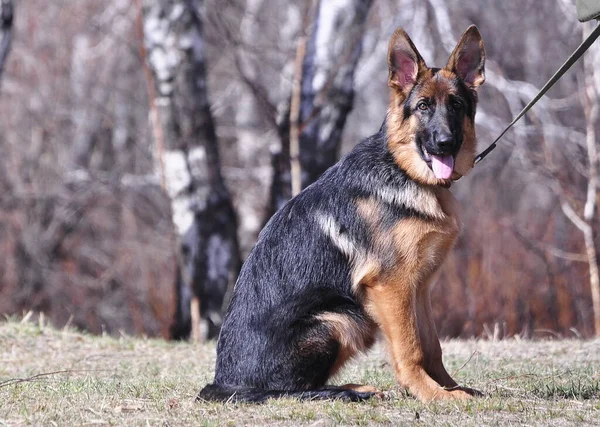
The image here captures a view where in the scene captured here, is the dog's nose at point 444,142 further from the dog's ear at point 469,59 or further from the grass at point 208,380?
the grass at point 208,380

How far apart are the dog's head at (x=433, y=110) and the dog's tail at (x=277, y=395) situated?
1.38 m

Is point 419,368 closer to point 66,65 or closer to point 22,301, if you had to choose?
point 22,301

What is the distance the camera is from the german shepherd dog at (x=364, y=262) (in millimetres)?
5441

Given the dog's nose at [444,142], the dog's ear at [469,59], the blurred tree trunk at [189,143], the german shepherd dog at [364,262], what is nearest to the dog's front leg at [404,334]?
the german shepherd dog at [364,262]

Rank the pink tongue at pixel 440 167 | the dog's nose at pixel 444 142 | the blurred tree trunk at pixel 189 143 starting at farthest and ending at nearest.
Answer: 1. the blurred tree trunk at pixel 189 143
2. the pink tongue at pixel 440 167
3. the dog's nose at pixel 444 142

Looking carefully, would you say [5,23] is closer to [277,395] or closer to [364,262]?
[364,262]

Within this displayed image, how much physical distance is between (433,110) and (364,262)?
3.37ft

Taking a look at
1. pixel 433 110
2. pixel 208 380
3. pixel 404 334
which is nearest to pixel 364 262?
pixel 404 334

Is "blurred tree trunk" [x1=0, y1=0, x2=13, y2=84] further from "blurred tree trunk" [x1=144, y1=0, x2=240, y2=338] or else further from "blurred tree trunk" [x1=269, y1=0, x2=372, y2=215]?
"blurred tree trunk" [x1=269, y1=0, x2=372, y2=215]

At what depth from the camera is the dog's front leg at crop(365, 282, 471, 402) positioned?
17.9 feet

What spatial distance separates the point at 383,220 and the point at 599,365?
8.15 ft

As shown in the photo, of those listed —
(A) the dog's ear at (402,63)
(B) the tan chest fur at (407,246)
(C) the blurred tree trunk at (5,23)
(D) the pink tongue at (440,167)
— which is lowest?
(B) the tan chest fur at (407,246)

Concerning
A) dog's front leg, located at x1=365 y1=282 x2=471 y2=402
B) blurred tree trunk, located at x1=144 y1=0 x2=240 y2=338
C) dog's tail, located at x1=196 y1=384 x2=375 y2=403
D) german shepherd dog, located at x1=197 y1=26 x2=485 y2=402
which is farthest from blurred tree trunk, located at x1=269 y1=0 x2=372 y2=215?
dog's tail, located at x1=196 y1=384 x2=375 y2=403

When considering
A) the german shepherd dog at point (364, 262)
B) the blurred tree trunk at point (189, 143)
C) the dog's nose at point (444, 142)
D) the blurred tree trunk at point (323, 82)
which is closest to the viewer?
the german shepherd dog at point (364, 262)
